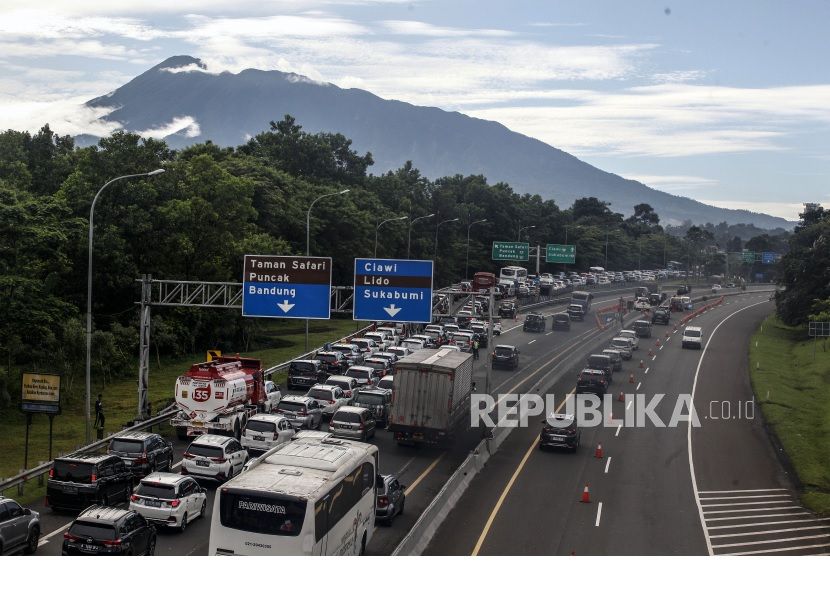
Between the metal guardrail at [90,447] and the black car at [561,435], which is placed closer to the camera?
the metal guardrail at [90,447]

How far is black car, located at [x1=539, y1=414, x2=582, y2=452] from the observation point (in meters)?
38.8

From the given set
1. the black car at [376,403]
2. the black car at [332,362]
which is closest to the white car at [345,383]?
the black car at [376,403]

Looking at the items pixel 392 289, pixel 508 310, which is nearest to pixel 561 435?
pixel 392 289

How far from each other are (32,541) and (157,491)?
3.47 m

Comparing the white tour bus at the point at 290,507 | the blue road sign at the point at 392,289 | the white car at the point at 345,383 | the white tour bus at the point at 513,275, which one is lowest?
the white car at the point at 345,383

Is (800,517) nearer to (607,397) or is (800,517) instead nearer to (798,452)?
(798,452)

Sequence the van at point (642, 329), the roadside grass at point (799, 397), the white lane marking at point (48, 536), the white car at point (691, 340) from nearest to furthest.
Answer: the white lane marking at point (48, 536), the roadside grass at point (799, 397), the white car at point (691, 340), the van at point (642, 329)

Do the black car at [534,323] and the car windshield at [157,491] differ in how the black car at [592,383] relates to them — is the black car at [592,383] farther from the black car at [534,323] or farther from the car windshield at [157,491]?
the car windshield at [157,491]

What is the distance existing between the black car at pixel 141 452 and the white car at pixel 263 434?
395 cm

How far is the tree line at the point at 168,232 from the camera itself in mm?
45312

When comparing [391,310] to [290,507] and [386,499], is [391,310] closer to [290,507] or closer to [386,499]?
[386,499]

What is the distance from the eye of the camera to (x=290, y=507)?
18.6 m

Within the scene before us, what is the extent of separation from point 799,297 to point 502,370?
35.1 m

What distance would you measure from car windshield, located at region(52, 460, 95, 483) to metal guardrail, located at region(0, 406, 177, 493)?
1.00m
